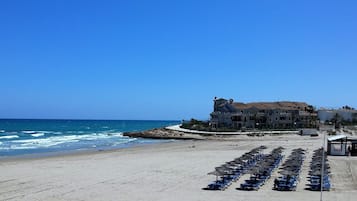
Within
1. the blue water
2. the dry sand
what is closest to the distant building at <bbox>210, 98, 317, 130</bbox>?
the blue water

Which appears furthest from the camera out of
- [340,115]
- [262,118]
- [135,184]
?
[340,115]

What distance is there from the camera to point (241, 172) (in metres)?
21.0

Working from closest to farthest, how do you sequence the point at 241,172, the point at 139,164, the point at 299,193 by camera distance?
the point at 299,193, the point at 241,172, the point at 139,164

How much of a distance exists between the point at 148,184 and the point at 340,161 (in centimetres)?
1404

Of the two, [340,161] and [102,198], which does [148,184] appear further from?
[340,161]

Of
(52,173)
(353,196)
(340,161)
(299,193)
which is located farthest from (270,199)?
(340,161)

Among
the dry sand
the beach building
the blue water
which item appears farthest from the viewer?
the blue water

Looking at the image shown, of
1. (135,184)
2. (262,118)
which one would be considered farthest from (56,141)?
(262,118)

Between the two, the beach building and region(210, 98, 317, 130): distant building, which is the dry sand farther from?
region(210, 98, 317, 130): distant building

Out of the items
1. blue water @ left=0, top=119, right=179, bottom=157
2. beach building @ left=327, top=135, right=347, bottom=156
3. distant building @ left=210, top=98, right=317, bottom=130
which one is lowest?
blue water @ left=0, top=119, right=179, bottom=157

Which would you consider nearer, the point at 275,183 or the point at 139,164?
the point at 275,183

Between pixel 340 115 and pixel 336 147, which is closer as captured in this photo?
pixel 336 147

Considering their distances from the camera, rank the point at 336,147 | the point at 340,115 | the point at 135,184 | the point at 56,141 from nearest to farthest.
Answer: the point at 135,184 < the point at 336,147 < the point at 56,141 < the point at 340,115

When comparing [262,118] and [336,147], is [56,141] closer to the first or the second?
[336,147]
